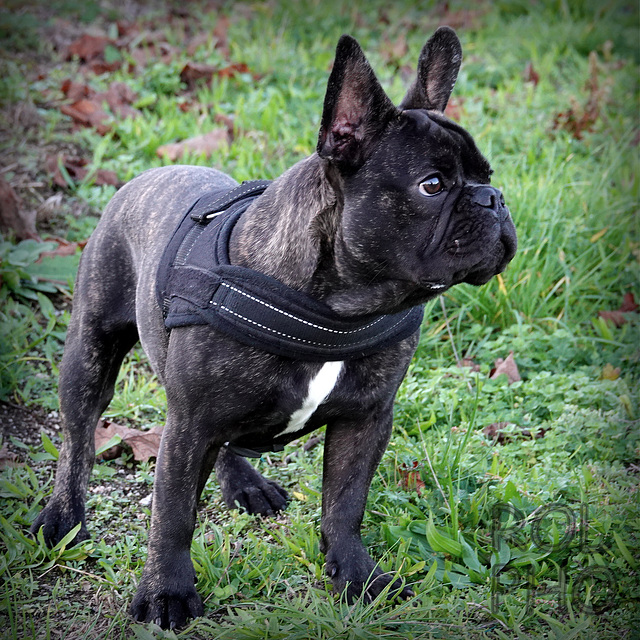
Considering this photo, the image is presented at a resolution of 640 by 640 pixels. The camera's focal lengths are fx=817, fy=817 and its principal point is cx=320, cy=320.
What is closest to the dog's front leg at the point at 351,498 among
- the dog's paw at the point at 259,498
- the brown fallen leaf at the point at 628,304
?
the dog's paw at the point at 259,498

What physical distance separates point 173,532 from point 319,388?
69 centimetres

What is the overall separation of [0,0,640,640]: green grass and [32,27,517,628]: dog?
217 millimetres

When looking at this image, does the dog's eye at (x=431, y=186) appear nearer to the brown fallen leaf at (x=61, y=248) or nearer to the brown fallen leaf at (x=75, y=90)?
the brown fallen leaf at (x=61, y=248)

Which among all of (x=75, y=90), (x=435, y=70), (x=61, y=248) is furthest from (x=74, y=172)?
(x=435, y=70)

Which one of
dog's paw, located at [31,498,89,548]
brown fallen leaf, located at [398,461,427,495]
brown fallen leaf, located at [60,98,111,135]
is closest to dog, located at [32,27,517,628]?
brown fallen leaf, located at [398,461,427,495]

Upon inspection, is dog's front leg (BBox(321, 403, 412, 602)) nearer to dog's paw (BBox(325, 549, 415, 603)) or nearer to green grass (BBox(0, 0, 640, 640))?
dog's paw (BBox(325, 549, 415, 603))

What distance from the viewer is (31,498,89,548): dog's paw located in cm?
317

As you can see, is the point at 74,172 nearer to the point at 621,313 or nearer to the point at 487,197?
the point at 621,313

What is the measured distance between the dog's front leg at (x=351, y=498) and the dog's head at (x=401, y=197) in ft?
2.07

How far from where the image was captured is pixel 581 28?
775 cm

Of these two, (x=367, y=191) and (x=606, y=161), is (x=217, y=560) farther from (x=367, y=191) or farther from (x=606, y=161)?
(x=606, y=161)

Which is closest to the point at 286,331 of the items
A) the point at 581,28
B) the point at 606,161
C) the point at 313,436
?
the point at 313,436

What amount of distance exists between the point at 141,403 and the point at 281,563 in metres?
1.37

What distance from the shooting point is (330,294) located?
2.57 meters
